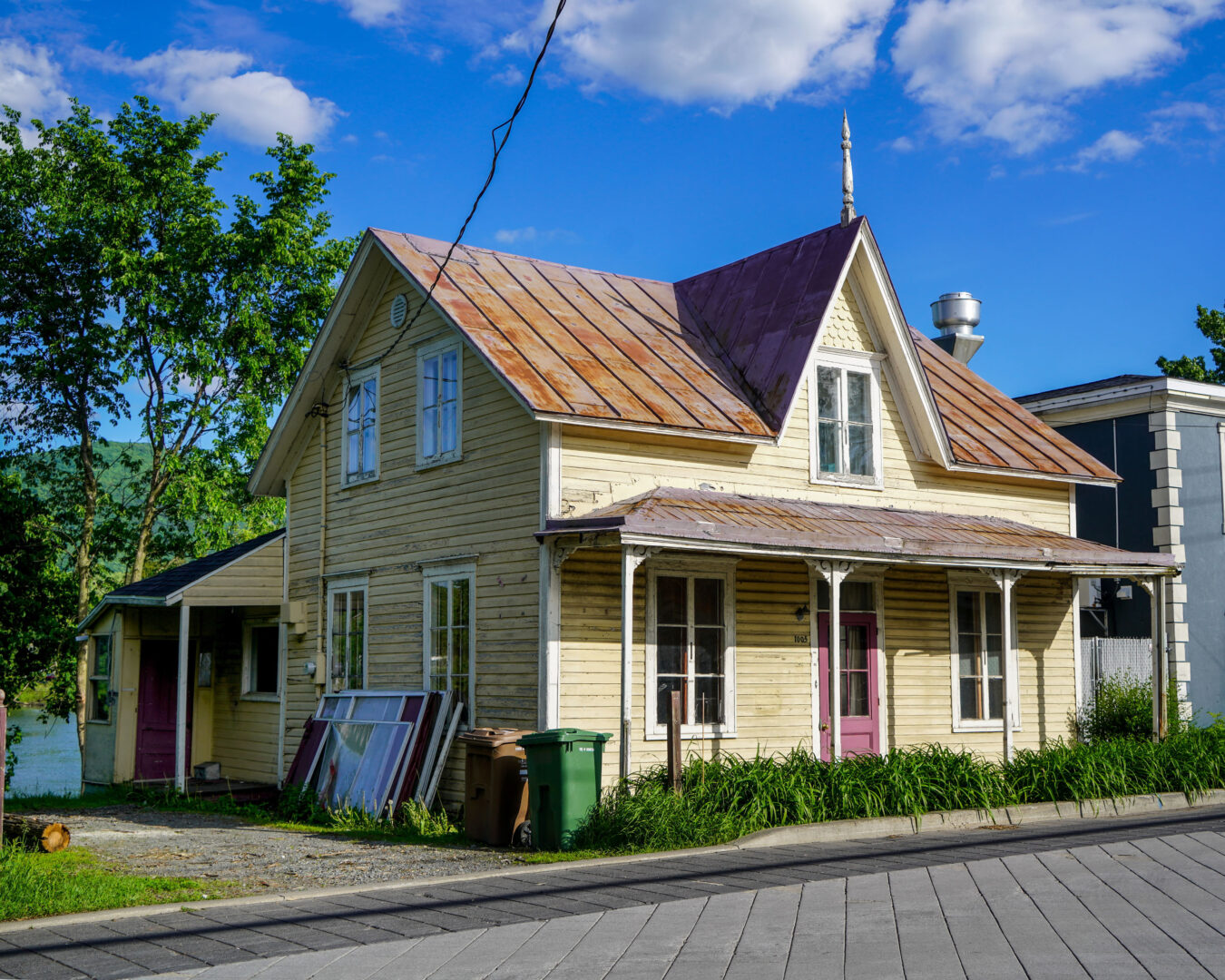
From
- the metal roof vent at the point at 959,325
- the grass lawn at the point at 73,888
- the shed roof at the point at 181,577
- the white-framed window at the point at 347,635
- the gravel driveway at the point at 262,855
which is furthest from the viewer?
the metal roof vent at the point at 959,325

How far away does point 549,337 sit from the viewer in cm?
1516

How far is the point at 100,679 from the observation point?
20.1 meters

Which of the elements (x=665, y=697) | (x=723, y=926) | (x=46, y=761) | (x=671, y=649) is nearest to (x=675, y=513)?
(x=671, y=649)

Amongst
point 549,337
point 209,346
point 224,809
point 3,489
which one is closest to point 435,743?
point 224,809

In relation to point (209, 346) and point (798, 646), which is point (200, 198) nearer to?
point (209, 346)

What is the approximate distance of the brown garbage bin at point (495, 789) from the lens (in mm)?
12188

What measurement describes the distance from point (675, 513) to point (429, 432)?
4.23 m

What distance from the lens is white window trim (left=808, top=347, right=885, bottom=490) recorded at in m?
15.7

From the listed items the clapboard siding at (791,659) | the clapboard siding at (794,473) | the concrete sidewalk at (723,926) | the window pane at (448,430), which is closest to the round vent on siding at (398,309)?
the window pane at (448,430)

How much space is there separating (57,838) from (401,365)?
24.4 feet

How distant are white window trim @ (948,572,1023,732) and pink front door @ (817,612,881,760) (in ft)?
4.42

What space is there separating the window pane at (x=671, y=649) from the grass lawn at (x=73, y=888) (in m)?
5.73

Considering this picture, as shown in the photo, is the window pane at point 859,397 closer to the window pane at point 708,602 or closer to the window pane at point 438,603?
the window pane at point 708,602

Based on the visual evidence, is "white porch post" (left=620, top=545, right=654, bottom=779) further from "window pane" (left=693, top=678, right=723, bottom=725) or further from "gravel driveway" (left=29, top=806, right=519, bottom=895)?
"window pane" (left=693, top=678, right=723, bottom=725)
